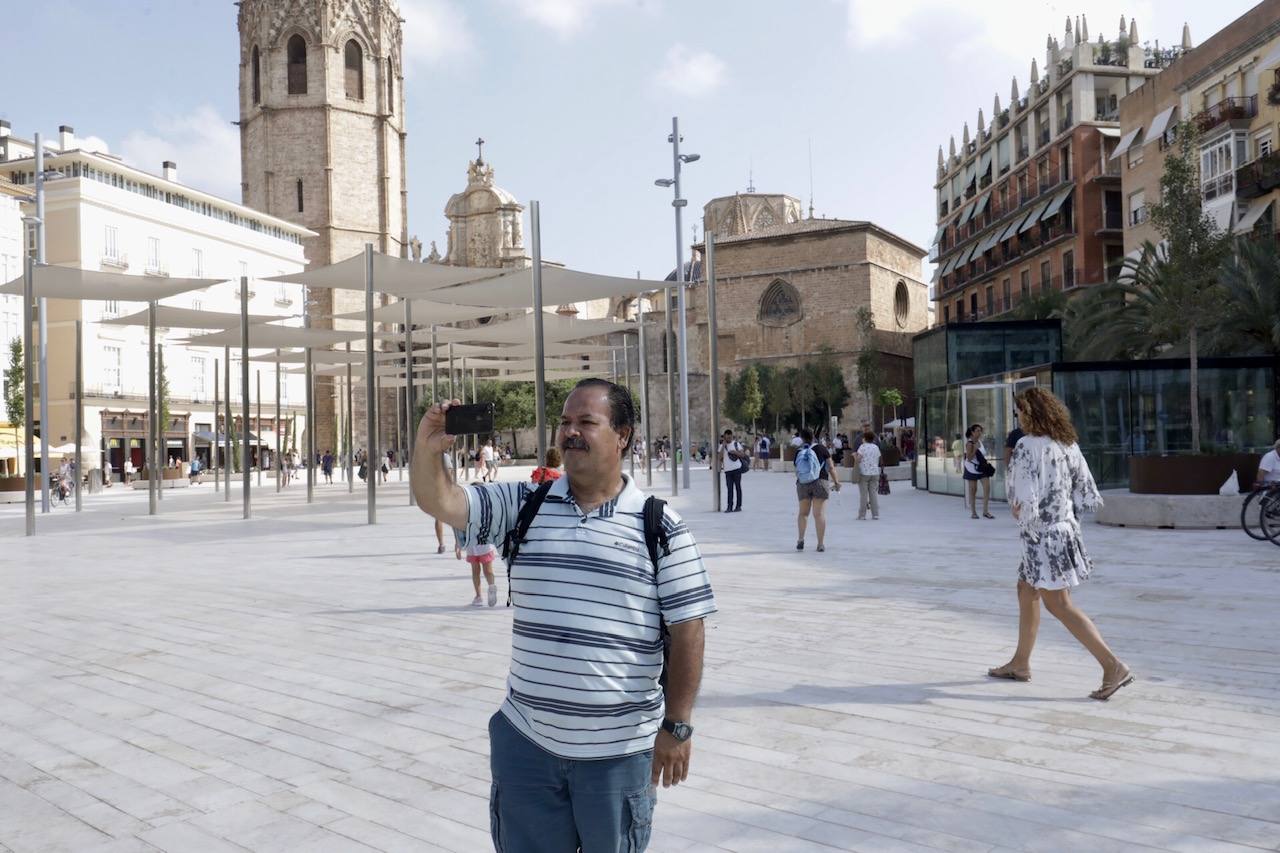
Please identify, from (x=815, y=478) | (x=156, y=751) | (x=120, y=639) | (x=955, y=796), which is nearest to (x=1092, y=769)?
(x=955, y=796)

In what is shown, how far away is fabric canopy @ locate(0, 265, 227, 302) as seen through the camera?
1673 centimetres

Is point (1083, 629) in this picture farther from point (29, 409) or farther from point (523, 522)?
point (29, 409)

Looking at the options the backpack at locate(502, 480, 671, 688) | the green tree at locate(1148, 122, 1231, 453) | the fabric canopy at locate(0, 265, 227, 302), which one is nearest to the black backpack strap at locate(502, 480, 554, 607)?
the backpack at locate(502, 480, 671, 688)

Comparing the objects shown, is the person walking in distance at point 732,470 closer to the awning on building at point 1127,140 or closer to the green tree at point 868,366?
the awning on building at point 1127,140

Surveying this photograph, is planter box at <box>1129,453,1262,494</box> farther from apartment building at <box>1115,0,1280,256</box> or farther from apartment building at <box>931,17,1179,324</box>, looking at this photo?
apartment building at <box>931,17,1179,324</box>

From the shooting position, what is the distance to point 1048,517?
508 centimetres

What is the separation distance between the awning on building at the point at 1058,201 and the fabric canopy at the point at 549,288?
1145 inches

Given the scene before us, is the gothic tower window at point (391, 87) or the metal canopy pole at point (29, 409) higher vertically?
the gothic tower window at point (391, 87)

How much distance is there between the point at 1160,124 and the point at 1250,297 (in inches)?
513

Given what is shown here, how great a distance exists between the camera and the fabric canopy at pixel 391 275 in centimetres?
1600

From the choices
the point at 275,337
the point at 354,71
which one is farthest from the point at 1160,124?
the point at 354,71

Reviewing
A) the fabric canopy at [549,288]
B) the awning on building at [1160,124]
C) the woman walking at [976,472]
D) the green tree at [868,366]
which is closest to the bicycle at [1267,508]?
the woman walking at [976,472]

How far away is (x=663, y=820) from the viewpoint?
3441 millimetres

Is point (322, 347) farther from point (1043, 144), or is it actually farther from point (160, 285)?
point (1043, 144)
